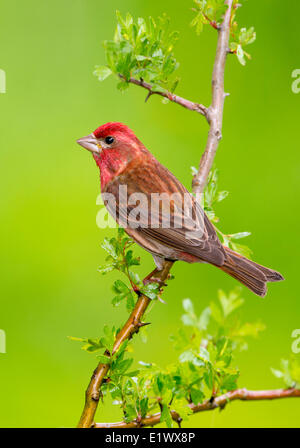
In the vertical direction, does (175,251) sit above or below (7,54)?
below

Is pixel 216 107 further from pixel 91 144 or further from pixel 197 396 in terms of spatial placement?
pixel 197 396

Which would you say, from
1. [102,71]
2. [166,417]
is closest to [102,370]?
[166,417]

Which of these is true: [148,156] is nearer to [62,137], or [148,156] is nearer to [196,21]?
[196,21]

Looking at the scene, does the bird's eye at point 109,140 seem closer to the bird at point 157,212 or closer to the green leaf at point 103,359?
the bird at point 157,212

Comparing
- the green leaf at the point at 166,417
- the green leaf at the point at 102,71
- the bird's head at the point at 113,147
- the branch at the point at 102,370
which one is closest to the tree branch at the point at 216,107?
the green leaf at the point at 102,71

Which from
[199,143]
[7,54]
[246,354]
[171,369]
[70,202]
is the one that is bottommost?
[171,369]

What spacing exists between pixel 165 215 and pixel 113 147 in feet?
1.41

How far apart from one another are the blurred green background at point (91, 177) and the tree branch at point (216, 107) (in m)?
1.72

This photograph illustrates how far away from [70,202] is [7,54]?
4.83ft

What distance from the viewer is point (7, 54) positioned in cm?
556

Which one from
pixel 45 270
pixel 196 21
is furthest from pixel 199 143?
pixel 196 21

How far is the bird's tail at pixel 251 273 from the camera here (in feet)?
9.11

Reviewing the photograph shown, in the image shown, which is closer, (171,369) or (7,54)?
(171,369)

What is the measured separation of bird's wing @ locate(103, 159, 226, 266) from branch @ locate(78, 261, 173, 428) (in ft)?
2.43
